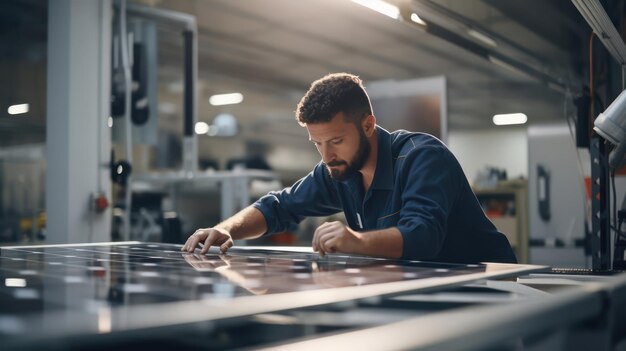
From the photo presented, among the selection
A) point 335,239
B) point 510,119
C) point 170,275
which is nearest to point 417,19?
point 335,239

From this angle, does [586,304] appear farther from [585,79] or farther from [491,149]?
[491,149]

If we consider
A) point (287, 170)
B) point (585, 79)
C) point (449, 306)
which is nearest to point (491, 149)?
point (287, 170)

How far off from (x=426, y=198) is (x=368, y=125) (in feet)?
1.25

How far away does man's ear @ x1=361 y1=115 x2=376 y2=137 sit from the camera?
1.84m

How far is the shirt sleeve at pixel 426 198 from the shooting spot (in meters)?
1.46

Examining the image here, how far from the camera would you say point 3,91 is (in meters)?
8.34

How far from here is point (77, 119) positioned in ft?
10.3

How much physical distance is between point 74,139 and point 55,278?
7.68 ft

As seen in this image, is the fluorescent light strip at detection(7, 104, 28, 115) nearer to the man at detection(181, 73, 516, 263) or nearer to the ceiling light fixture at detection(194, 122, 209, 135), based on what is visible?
the ceiling light fixture at detection(194, 122, 209, 135)

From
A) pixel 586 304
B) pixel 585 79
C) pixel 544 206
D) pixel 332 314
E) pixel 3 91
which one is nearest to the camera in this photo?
pixel 586 304

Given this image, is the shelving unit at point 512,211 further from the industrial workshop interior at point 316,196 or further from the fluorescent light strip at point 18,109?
the fluorescent light strip at point 18,109

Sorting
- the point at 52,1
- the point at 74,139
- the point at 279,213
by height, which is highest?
the point at 52,1

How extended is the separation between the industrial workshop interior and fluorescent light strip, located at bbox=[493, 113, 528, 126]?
323cm

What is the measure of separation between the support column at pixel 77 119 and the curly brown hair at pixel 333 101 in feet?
A: 5.68
